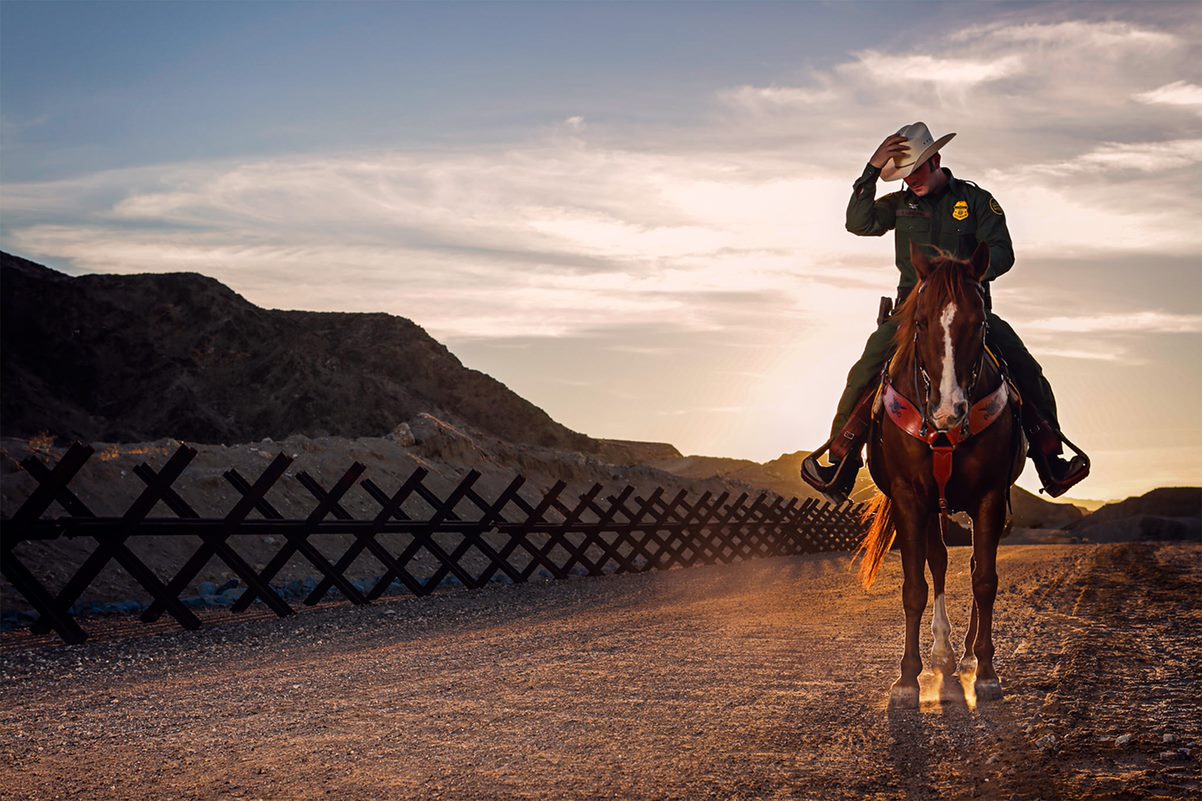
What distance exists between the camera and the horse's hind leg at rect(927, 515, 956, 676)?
6672 millimetres

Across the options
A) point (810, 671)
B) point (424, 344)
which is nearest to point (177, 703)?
point (810, 671)

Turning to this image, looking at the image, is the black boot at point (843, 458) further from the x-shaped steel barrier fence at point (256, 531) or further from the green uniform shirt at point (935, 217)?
the x-shaped steel barrier fence at point (256, 531)

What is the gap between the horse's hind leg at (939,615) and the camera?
6.67m

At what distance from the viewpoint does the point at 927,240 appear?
718 cm

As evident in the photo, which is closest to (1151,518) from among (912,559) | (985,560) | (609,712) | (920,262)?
(985,560)

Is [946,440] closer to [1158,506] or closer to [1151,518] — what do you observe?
[1151,518]

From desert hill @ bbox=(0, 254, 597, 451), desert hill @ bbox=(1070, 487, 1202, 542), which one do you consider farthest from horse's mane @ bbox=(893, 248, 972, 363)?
desert hill @ bbox=(0, 254, 597, 451)

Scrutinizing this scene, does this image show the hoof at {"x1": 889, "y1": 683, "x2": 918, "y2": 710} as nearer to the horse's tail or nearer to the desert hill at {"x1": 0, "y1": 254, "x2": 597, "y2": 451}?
the horse's tail

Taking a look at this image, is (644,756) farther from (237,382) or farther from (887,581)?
(237,382)

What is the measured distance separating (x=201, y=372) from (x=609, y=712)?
190 feet

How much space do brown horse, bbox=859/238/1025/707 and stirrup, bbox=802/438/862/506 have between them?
1.62 ft

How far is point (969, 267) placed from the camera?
621 centimetres

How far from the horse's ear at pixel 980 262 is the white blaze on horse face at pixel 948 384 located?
31cm

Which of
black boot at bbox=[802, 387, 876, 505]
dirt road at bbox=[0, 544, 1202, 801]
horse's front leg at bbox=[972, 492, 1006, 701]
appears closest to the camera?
dirt road at bbox=[0, 544, 1202, 801]
